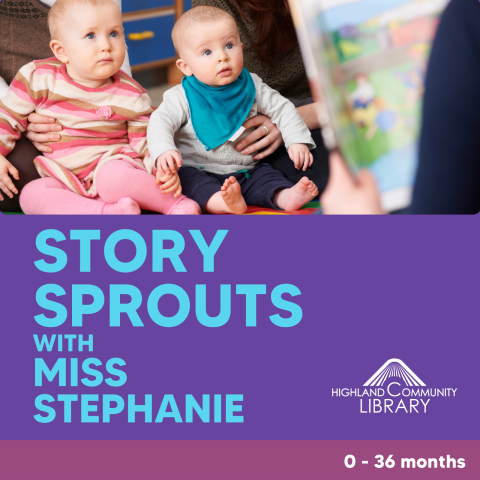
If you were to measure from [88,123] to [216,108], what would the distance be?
21cm

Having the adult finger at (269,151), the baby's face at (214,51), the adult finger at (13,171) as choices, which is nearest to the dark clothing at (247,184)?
the adult finger at (269,151)

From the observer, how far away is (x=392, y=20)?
22.7 inches

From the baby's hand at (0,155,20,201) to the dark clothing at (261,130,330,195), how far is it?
1.42 feet

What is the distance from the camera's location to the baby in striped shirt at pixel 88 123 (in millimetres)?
775

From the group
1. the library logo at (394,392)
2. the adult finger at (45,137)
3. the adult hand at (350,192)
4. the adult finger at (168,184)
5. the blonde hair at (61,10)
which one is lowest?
the library logo at (394,392)

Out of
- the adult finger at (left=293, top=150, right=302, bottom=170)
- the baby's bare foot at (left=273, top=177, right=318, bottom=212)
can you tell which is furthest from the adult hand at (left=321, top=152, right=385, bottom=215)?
the adult finger at (left=293, top=150, right=302, bottom=170)

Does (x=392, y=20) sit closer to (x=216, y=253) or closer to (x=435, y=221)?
(x=435, y=221)

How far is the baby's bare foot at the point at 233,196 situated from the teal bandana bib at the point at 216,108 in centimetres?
15

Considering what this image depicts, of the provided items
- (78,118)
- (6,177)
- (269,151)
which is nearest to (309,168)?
(269,151)

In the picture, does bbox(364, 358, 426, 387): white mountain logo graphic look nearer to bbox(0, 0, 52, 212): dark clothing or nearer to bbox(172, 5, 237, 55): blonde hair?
bbox(172, 5, 237, 55): blonde hair

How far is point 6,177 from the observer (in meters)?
0.80

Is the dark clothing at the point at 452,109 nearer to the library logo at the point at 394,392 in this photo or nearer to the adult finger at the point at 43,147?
the library logo at the point at 394,392

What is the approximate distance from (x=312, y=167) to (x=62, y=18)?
482 millimetres

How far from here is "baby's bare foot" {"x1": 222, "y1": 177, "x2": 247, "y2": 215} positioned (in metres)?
0.73
